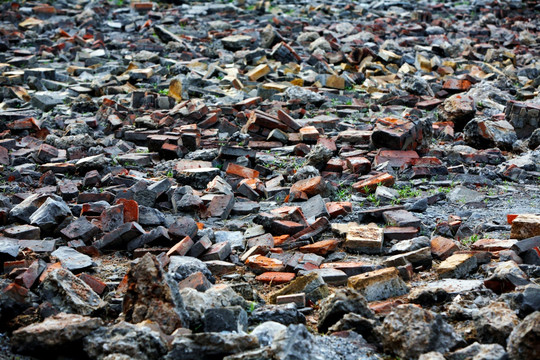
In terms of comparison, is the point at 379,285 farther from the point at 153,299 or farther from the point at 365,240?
the point at 153,299

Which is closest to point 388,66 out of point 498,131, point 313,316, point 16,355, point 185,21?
point 498,131

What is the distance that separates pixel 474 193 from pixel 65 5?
13.6 meters

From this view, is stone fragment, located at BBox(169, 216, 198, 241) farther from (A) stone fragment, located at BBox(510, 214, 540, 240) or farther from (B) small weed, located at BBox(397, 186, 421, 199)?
(A) stone fragment, located at BBox(510, 214, 540, 240)

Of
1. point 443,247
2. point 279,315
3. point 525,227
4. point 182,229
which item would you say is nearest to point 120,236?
point 182,229

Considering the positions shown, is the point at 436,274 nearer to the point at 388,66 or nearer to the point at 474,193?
the point at 474,193

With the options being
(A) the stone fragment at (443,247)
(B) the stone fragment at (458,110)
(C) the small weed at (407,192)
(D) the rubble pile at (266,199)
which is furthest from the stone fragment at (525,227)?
(B) the stone fragment at (458,110)

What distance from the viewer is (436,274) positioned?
427 centimetres

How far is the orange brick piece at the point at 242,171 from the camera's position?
256 inches

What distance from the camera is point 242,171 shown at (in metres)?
6.52

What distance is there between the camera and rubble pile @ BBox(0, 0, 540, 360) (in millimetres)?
3295

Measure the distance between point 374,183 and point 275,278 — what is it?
2206mm

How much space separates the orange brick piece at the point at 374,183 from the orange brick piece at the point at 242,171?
1.11 metres

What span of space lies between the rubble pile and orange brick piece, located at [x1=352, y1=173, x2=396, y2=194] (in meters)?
0.02

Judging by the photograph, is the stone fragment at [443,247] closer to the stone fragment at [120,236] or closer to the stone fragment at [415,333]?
the stone fragment at [415,333]
